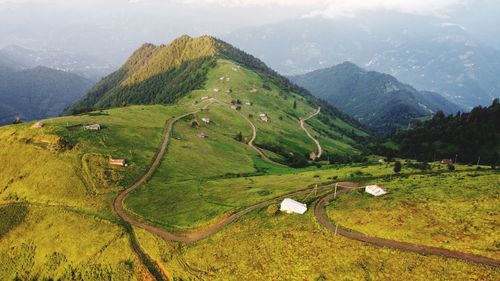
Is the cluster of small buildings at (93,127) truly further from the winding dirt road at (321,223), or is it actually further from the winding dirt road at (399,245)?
the winding dirt road at (399,245)

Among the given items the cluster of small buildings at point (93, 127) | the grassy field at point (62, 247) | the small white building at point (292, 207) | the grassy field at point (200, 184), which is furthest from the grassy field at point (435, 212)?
the cluster of small buildings at point (93, 127)

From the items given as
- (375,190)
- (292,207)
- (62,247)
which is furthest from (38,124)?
(375,190)

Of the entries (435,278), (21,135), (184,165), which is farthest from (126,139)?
(435,278)

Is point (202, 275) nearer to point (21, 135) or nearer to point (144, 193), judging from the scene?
point (144, 193)

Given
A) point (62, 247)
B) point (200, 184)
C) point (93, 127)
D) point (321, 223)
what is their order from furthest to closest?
point (93, 127) → point (200, 184) → point (62, 247) → point (321, 223)

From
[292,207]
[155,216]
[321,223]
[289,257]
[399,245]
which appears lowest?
[155,216]

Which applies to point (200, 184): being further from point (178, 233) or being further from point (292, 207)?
point (292, 207)
